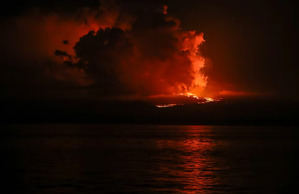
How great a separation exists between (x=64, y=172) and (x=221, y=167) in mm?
15492

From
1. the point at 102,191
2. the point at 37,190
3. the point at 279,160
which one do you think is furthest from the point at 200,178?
the point at 279,160

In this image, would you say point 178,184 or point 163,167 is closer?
point 178,184

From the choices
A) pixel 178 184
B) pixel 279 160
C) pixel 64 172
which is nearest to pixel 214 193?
pixel 178 184

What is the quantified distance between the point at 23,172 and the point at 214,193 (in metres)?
19.8

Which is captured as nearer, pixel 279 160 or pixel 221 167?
pixel 221 167

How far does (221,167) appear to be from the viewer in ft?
166

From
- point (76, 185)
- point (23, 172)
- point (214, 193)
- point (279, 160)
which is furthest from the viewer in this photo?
point (279, 160)

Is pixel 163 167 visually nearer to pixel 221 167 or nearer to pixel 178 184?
pixel 221 167

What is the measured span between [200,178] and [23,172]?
1603 centimetres

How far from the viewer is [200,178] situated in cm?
4109

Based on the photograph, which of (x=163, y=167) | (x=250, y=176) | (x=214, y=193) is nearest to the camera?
(x=214, y=193)

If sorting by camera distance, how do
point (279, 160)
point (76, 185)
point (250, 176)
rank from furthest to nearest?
point (279, 160) → point (250, 176) → point (76, 185)

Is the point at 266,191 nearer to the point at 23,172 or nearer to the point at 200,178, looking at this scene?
the point at 200,178

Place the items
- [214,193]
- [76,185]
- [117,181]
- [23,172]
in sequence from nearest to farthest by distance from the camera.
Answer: [214,193], [76,185], [117,181], [23,172]
